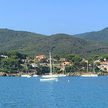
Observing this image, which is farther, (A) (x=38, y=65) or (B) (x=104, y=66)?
(B) (x=104, y=66)

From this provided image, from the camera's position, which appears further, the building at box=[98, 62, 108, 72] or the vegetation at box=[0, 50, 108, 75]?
the building at box=[98, 62, 108, 72]

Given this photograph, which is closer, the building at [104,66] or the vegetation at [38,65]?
the vegetation at [38,65]

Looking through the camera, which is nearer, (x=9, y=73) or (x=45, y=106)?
(x=45, y=106)

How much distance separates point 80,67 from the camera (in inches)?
6585

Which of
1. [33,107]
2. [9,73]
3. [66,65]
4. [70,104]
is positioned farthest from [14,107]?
[66,65]

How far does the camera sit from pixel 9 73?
154375 millimetres

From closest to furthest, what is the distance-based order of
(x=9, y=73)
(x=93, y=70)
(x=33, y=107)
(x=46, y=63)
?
(x=33, y=107) → (x=9, y=73) → (x=93, y=70) → (x=46, y=63)

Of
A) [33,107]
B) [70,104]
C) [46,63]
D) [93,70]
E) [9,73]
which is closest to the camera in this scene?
[33,107]

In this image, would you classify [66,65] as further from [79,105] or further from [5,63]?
[79,105]

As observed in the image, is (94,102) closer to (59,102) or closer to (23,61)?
(59,102)

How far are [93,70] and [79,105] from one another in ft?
390

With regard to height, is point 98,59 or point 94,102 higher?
point 98,59

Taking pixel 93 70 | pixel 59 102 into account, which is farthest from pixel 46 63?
pixel 59 102

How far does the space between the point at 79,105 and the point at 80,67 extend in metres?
119
